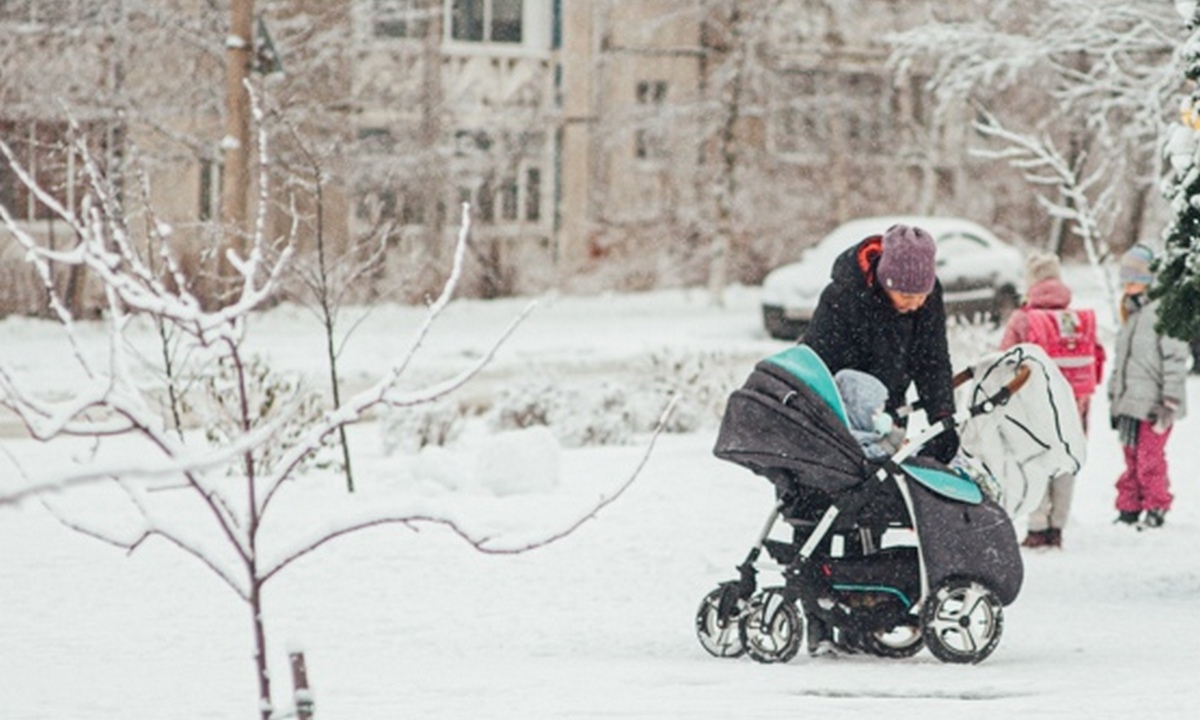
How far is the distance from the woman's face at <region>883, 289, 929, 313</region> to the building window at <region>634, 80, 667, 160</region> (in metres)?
27.8

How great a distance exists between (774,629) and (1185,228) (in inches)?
124

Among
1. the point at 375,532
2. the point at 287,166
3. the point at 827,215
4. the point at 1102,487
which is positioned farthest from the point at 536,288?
the point at 375,532

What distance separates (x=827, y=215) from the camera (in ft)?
129

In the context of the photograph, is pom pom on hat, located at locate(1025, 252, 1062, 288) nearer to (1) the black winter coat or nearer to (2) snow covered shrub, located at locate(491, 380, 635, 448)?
(1) the black winter coat

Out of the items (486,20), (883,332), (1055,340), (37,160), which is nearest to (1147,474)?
(1055,340)

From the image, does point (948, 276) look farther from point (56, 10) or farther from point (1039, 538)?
point (1039, 538)

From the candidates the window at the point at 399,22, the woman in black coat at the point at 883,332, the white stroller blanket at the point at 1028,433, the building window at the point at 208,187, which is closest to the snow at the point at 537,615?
the white stroller blanket at the point at 1028,433

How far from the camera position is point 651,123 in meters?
36.7

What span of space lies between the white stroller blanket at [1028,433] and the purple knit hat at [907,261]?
2.79 feet

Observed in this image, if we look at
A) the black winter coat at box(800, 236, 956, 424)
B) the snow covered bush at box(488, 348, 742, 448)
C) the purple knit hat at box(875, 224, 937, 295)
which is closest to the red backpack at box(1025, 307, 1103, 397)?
the black winter coat at box(800, 236, 956, 424)

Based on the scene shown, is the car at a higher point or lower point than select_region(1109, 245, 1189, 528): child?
lower

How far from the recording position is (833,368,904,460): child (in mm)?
8758

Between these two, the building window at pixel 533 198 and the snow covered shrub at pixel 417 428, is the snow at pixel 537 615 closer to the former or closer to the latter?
the snow covered shrub at pixel 417 428

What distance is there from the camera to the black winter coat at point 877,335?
29.5 feet
